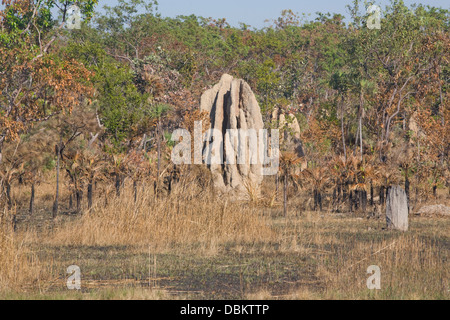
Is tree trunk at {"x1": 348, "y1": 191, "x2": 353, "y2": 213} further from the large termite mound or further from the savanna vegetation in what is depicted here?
the large termite mound

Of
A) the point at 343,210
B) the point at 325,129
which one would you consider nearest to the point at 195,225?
the point at 343,210

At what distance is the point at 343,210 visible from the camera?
23125mm

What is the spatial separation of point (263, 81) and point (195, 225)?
2138cm

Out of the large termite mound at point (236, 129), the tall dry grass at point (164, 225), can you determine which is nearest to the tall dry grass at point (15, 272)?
the tall dry grass at point (164, 225)

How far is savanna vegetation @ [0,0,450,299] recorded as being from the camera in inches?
403

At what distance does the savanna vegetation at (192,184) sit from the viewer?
10234mm

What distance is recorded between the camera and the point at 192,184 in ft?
52.8

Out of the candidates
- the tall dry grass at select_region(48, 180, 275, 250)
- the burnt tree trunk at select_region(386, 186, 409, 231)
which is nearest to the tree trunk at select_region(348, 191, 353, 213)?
the burnt tree trunk at select_region(386, 186, 409, 231)

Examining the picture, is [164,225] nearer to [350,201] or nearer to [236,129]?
[350,201]

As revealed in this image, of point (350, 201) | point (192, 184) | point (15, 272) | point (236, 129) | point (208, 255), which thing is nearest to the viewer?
point (15, 272)

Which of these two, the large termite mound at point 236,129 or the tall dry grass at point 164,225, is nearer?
the tall dry grass at point 164,225

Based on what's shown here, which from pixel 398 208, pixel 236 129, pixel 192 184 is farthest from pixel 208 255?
pixel 236 129

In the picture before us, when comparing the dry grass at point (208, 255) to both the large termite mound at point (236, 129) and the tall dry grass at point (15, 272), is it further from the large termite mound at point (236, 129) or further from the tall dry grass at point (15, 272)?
the large termite mound at point (236, 129)

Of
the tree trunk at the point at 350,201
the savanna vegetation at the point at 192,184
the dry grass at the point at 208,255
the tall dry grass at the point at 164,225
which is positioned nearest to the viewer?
the dry grass at the point at 208,255
